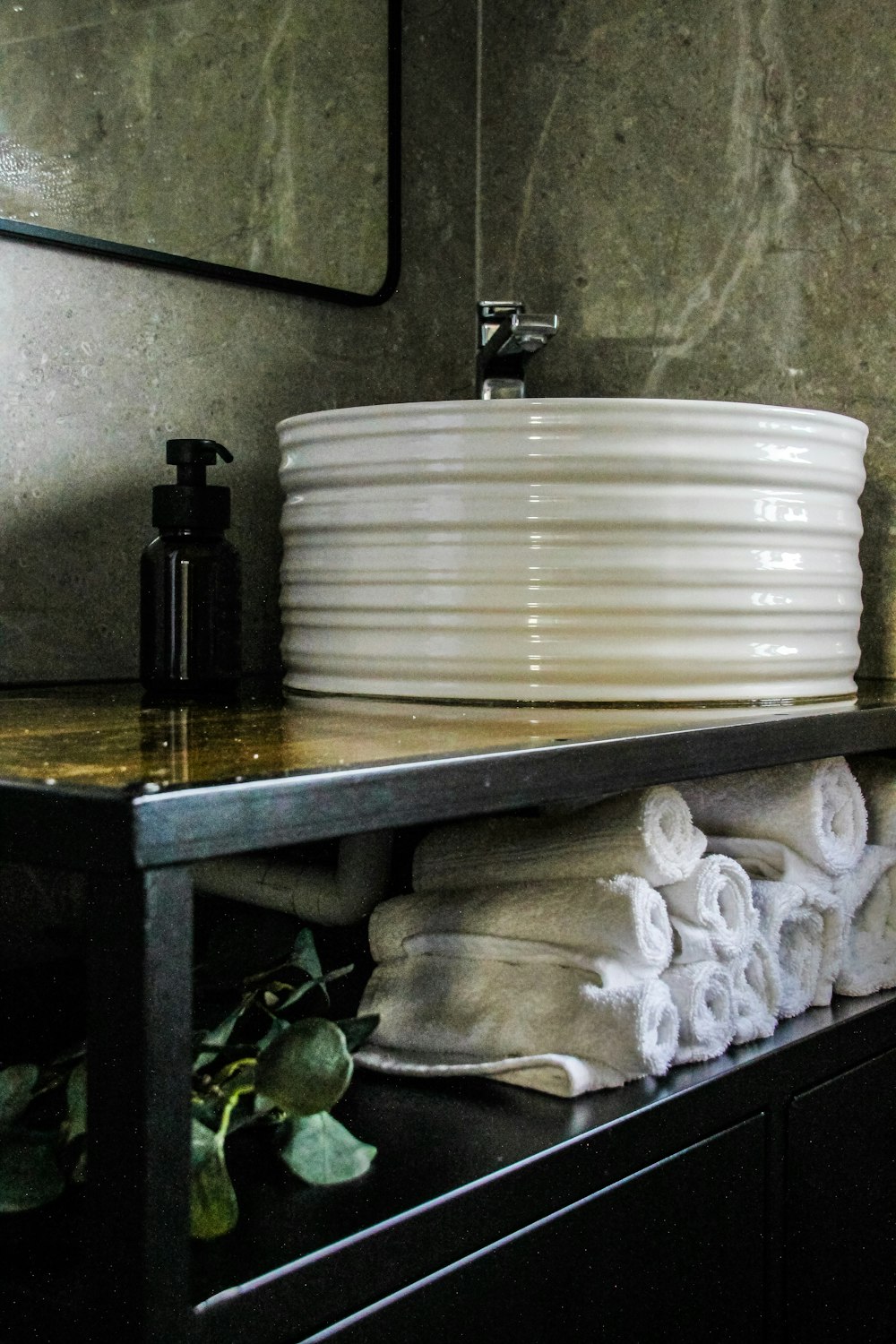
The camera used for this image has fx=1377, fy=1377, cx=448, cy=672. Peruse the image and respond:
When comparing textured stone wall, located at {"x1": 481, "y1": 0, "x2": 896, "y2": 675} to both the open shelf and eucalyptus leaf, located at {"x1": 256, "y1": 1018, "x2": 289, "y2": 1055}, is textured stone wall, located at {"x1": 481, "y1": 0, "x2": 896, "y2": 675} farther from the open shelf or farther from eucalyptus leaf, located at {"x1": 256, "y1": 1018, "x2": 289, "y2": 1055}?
eucalyptus leaf, located at {"x1": 256, "y1": 1018, "x2": 289, "y2": 1055}

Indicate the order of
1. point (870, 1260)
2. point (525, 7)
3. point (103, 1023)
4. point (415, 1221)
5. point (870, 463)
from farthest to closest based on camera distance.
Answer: point (525, 7) < point (870, 463) < point (870, 1260) < point (415, 1221) < point (103, 1023)

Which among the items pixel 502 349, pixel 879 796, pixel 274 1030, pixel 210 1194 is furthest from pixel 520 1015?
pixel 502 349

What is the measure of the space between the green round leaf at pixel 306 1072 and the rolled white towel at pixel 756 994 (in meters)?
0.29

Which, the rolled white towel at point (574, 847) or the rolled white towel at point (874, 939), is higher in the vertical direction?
the rolled white towel at point (574, 847)

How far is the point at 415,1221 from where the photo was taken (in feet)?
1.88

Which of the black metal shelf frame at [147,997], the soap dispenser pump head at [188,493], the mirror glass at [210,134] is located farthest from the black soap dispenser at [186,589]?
the black metal shelf frame at [147,997]

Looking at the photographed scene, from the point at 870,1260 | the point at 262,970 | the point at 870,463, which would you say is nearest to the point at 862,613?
the point at 870,463

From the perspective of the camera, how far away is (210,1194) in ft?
1.81

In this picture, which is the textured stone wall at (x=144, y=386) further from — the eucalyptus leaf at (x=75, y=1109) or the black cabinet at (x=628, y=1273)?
the black cabinet at (x=628, y=1273)

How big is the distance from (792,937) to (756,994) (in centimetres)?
7

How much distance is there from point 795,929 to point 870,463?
0.46 metres

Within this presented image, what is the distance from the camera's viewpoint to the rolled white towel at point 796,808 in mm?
866

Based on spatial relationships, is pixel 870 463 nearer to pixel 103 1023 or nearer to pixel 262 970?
pixel 262 970

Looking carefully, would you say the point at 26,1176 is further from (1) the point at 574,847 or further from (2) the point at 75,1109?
(1) the point at 574,847
